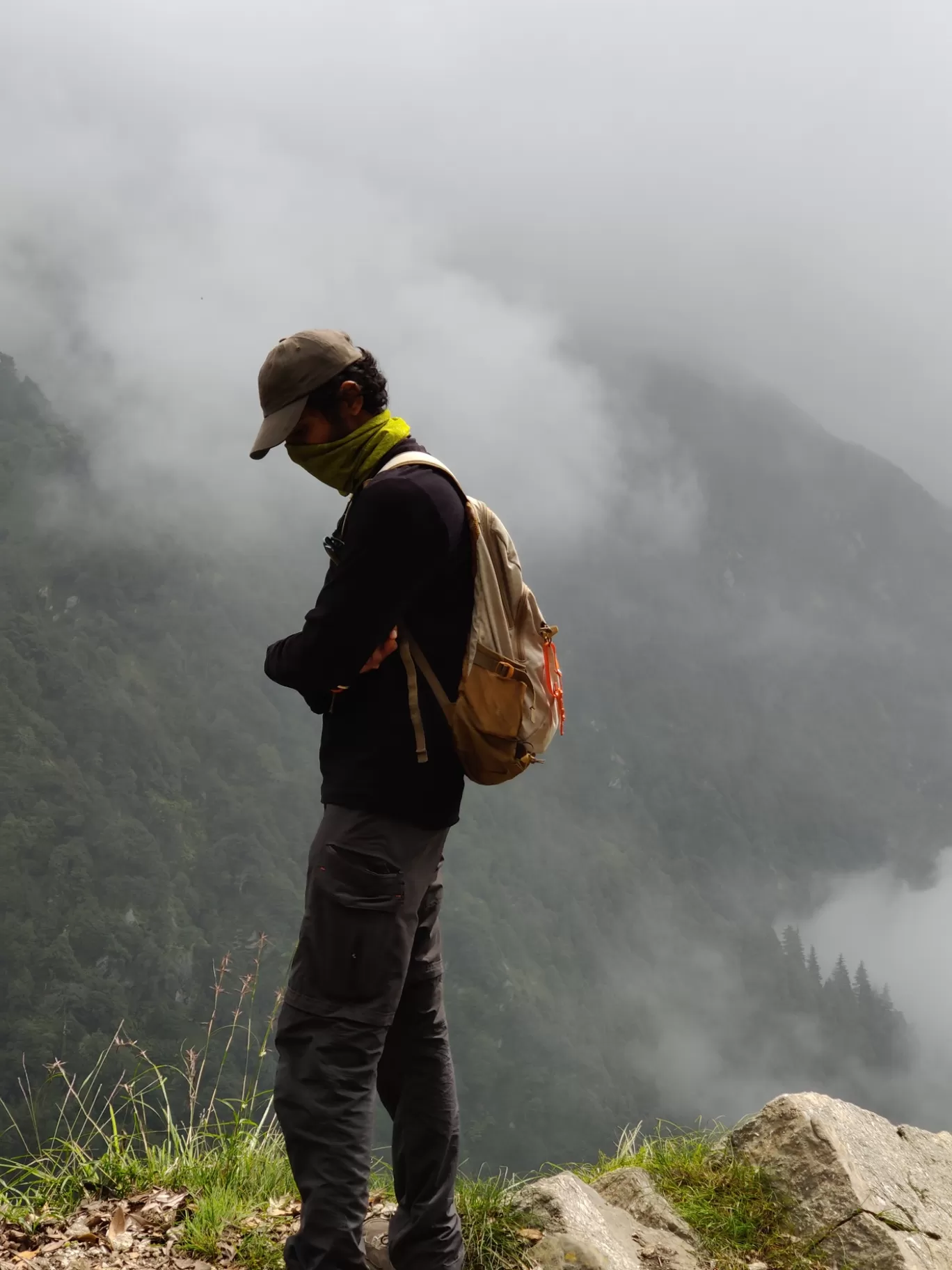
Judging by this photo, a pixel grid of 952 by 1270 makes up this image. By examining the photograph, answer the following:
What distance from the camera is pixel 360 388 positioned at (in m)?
3.52

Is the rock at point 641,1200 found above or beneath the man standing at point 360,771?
beneath

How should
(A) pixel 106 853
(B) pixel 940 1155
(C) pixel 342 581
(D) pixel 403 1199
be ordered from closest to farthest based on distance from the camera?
(C) pixel 342 581 → (D) pixel 403 1199 → (B) pixel 940 1155 → (A) pixel 106 853

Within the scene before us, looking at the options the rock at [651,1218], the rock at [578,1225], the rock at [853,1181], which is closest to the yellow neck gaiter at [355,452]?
the rock at [578,1225]

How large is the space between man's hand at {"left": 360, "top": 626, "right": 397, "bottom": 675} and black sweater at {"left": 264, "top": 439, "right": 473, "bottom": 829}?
3cm

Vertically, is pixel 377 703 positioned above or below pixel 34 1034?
above

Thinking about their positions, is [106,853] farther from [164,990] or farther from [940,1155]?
[940,1155]

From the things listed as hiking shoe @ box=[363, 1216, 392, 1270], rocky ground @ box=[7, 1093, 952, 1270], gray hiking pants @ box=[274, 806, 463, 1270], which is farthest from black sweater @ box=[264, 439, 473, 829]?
rocky ground @ box=[7, 1093, 952, 1270]

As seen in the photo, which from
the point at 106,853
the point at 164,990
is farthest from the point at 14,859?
the point at 164,990

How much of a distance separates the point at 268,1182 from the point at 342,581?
8.72 ft

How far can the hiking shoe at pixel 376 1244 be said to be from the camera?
3.68m

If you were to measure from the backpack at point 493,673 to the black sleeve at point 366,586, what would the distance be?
0.14 m

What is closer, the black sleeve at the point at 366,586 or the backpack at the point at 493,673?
the black sleeve at the point at 366,586

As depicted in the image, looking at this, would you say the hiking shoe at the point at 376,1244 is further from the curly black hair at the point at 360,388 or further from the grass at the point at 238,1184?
the curly black hair at the point at 360,388

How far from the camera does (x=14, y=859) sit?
178 metres
